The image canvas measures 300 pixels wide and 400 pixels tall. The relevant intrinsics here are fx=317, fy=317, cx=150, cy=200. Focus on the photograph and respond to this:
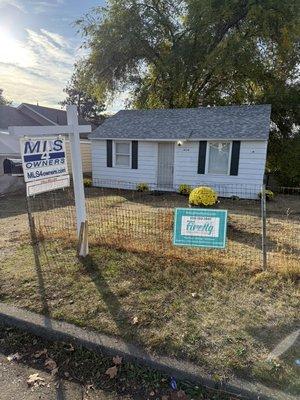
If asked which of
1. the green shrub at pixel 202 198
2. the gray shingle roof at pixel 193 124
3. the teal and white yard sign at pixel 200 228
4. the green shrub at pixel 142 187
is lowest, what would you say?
the green shrub at pixel 142 187

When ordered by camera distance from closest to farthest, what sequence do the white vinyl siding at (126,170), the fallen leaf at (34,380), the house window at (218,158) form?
the fallen leaf at (34,380)
the house window at (218,158)
the white vinyl siding at (126,170)

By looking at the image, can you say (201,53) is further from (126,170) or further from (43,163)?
(43,163)

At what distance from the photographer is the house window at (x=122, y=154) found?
→ 14.4m

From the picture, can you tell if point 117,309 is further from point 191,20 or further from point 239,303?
point 191,20

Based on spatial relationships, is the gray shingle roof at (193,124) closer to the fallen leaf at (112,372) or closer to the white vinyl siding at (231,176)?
the white vinyl siding at (231,176)

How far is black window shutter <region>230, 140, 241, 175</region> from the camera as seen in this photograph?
39.9 ft

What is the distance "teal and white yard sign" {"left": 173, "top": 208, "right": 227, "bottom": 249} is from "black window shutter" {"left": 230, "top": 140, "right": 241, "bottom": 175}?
27.5ft

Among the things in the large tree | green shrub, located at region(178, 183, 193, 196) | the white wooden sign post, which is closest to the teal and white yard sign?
the white wooden sign post

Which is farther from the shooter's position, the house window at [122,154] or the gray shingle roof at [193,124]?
the house window at [122,154]

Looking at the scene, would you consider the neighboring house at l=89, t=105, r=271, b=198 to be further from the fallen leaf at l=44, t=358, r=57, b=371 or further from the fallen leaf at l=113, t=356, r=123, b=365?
the fallen leaf at l=44, t=358, r=57, b=371

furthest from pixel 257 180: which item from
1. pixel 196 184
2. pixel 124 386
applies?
pixel 124 386

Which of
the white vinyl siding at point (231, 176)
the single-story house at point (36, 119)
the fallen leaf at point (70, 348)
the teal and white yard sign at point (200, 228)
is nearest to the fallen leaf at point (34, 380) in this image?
the fallen leaf at point (70, 348)

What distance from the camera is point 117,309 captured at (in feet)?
11.4

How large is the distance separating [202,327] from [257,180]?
989 cm
